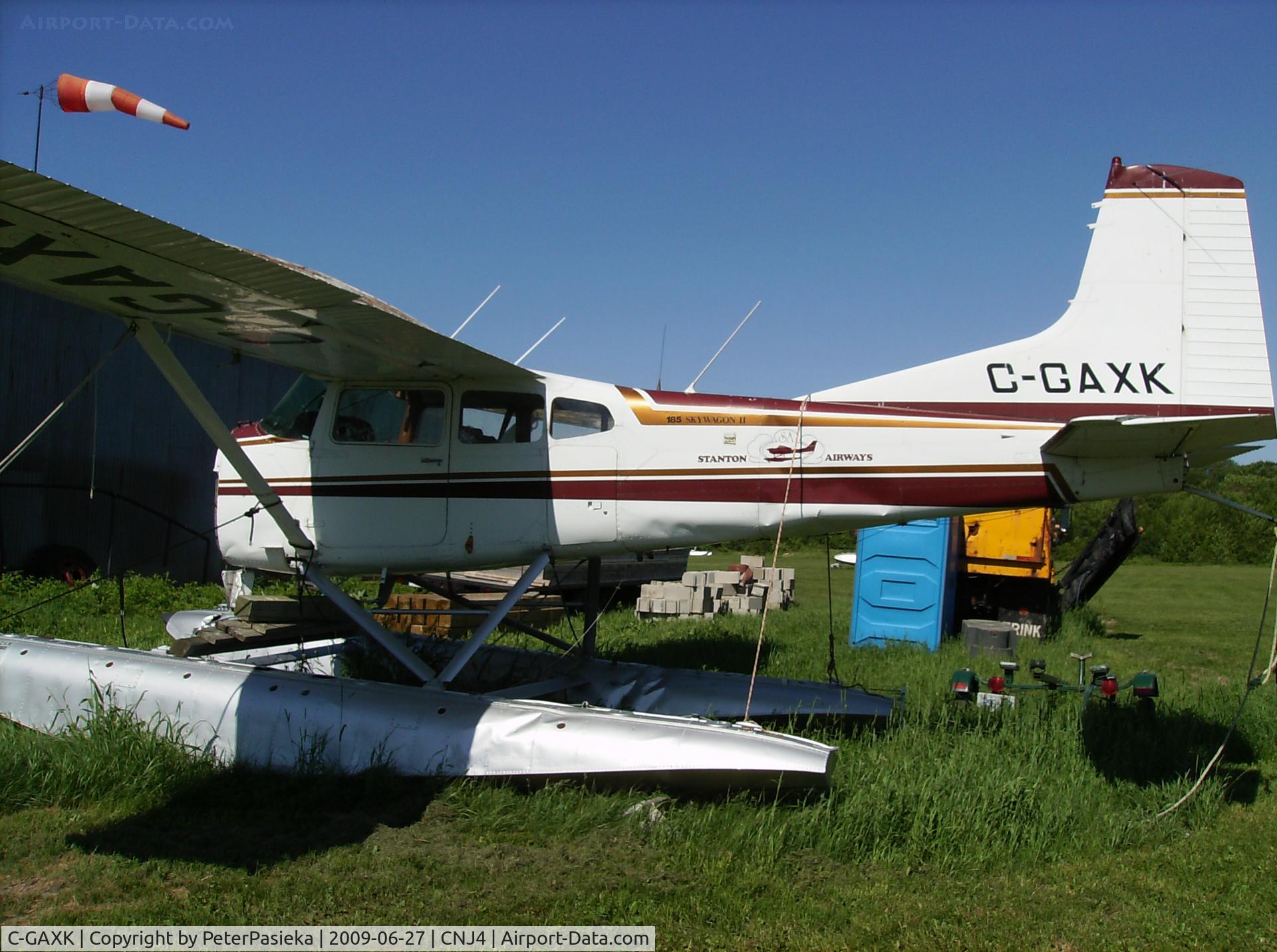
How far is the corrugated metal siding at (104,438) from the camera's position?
15.4 meters

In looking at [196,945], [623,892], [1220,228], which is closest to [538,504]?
[623,892]

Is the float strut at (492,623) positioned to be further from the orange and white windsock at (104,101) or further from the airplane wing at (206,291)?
the orange and white windsock at (104,101)

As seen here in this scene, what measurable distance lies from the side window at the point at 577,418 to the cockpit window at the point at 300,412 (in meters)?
1.80

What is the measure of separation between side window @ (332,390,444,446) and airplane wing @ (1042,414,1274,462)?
4204mm

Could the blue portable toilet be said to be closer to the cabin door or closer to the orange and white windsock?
the cabin door

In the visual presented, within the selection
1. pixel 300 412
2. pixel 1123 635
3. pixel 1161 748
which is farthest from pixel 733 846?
pixel 1123 635

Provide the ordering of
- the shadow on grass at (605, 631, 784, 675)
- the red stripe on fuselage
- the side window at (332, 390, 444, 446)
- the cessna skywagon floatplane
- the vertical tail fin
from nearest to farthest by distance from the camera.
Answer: the cessna skywagon floatplane
the vertical tail fin
the red stripe on fuselage
the side window at (332, 390, 444, 446)
the shadow on grass at (605, 631, 784, 675)

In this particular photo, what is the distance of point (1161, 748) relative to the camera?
271 inches

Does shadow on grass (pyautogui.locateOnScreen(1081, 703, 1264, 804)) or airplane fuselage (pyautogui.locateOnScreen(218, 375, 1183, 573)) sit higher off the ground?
airplane fuselage (pyautogui.locateOnScreen(218, 375, 1183, 573))

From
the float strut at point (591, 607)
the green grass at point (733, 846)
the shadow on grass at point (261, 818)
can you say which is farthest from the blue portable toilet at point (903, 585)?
the shadow on grass at point (261, 818)

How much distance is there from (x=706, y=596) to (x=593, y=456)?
817 cm

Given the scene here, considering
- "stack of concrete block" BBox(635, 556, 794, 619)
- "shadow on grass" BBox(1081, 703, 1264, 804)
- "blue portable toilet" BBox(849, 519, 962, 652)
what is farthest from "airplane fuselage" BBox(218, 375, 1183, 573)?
"stack of concrete block" BBox(635, 556, 794, 619)

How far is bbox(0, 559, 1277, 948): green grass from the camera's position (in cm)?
425

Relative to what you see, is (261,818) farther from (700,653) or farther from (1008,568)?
(1008,568)
